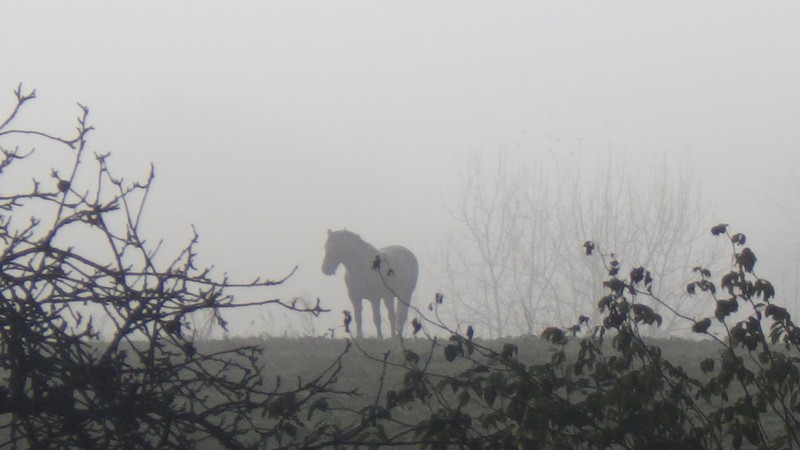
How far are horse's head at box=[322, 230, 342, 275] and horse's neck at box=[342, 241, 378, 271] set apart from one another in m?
0.13

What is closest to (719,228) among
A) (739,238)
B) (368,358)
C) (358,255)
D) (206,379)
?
(739,238)

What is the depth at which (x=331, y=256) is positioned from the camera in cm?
1709

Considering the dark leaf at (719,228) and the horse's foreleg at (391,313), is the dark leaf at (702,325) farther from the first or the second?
the horse's foreleg at (391,313)

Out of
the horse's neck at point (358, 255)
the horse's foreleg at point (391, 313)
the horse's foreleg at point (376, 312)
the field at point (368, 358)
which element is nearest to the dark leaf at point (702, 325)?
the field at point (368, 358)

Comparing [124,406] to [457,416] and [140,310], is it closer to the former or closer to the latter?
[140,310]

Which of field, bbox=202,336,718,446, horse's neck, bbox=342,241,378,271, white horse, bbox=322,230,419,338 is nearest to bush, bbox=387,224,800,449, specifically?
field, bbox=202,336,718,446

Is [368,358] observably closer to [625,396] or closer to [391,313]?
[625,396]

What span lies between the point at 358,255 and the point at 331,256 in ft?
1.43

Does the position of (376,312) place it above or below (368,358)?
above

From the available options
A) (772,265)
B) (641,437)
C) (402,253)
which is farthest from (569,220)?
(641,437)

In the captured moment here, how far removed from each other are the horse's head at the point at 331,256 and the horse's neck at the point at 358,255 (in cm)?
13

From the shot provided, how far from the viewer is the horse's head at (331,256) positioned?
55.9 feet

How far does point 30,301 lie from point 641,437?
2.51 m

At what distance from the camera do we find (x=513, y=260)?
38000mm
